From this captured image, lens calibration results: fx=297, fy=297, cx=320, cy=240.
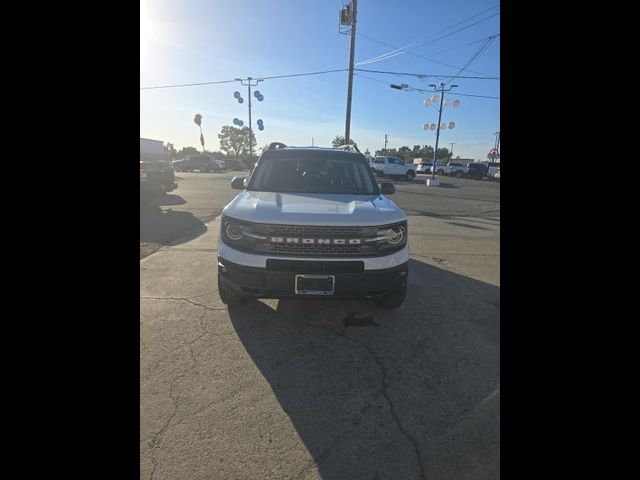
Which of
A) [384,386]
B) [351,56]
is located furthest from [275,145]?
[351,56]

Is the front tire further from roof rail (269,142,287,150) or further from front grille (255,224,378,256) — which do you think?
roof rail (269,142,287,150)

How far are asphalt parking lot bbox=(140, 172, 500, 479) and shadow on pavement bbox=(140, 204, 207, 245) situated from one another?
8.36ft

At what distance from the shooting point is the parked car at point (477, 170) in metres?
37.8

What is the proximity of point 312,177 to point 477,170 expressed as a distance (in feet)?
132

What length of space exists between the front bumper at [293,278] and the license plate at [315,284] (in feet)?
0.11

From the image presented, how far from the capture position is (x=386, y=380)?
2.29 m

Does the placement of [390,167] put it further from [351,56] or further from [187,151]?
[187,151]

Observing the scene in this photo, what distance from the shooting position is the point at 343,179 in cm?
403

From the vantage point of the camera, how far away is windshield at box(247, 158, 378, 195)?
12.0 feet

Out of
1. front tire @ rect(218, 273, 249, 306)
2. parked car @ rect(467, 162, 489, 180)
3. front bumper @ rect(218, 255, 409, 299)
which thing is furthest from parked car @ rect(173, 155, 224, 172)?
front bumper @ rect(218, 255, 409, 299)

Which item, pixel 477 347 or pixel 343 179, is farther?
pixel 343 179
